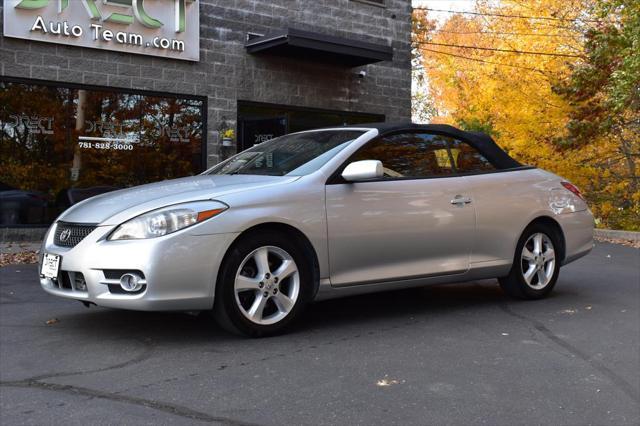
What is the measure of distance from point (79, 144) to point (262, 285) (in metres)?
7.99

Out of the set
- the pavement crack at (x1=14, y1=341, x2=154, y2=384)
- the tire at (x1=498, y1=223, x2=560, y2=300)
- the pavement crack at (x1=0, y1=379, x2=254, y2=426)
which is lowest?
the pavement crack at (x1=0, y1=379, x2=254, y2=426)

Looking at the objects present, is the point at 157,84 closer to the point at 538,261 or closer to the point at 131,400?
the point at 538,261

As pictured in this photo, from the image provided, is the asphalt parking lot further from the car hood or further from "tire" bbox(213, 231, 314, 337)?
the car hood

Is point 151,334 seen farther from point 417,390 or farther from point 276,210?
point 417,390

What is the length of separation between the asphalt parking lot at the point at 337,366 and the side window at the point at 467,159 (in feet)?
4.07

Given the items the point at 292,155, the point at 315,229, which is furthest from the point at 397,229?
the point at 292,155

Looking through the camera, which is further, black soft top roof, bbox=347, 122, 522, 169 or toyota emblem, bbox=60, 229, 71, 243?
black soft top roof, bbox=347, 122, 522, 169

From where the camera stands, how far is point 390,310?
6.00 meters

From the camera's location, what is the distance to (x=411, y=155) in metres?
5.86

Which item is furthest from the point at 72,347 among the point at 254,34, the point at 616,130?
the point at 616,130

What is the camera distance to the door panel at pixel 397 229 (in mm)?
5152

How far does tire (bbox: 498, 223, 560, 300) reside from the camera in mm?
6410

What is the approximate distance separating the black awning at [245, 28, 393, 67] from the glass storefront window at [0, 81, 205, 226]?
1.71 m

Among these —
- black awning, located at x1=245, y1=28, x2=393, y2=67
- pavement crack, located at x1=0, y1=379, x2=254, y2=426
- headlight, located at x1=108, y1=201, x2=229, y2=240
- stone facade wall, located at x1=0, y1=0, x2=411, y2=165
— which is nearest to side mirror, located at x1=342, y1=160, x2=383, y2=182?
headlight, located at x1=108, y1=201, x2=229, y2=240
